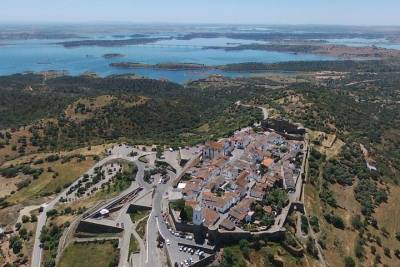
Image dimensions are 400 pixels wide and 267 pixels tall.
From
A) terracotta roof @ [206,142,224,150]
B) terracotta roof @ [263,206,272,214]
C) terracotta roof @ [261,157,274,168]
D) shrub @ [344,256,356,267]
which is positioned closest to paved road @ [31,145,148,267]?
terracotta roof @ [206,142,224,150]

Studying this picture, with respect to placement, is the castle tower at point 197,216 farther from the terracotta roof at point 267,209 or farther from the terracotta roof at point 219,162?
the terracotta roof at point 219,162

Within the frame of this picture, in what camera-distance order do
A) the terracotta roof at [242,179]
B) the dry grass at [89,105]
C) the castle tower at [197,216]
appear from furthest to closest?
the dry grass at [89,105] < the terracotta roof at [242,179] < the castle tower at [197,216]

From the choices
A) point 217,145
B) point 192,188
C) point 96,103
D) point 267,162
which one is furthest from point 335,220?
point 96,103

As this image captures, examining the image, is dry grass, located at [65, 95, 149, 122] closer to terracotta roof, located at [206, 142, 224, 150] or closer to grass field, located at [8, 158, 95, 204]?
grass field, located at [8, 158, 95, 204]

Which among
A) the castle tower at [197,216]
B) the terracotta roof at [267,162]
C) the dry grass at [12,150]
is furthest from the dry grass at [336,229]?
the dry grass at [12,150]

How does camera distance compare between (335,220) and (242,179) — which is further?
(242,179)

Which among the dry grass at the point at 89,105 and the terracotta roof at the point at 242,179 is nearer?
the terracotta roof at the point at 242,179

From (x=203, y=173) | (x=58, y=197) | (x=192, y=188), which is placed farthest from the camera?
(x=58, y=197)

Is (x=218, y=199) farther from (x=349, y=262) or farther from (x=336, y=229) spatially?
(x=336, y=229)

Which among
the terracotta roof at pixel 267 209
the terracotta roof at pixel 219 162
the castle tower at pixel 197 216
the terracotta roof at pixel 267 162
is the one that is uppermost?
the castle tower at pixel 197 216
